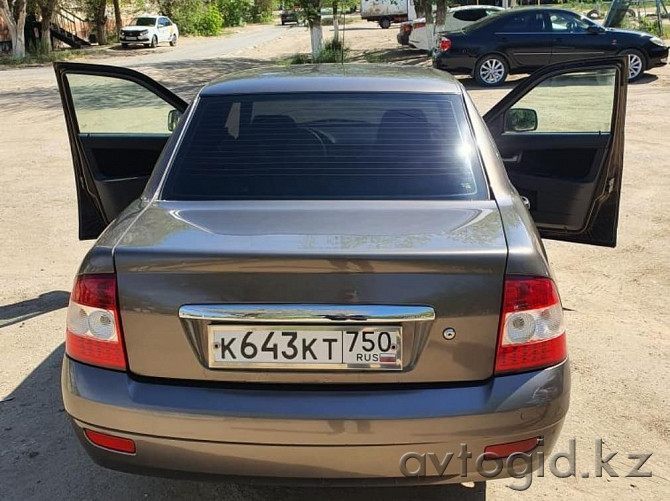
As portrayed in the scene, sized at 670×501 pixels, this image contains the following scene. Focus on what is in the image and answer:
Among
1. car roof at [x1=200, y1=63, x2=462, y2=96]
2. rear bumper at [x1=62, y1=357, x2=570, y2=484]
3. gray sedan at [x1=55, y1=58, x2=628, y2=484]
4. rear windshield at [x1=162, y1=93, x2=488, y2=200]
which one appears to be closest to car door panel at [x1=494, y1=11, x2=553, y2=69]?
car roof at [x1=200, y1=63, x2=462, y2=96]

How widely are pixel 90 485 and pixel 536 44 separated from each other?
617 inches

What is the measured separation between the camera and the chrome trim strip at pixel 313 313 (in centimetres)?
217

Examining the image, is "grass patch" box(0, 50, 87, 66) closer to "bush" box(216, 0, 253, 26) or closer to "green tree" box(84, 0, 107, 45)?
"green tree" box(84, 0, 107, 45)

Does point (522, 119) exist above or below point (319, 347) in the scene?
above

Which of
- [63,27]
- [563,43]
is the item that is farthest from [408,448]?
[63,27]

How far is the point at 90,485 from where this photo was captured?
2945 millimetres

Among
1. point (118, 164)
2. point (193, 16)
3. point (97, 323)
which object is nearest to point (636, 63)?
point (118, 164)

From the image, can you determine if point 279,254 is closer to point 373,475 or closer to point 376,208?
point 376,208

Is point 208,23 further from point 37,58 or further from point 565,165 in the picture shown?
point 565,165

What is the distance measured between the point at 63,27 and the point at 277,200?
1698 inches

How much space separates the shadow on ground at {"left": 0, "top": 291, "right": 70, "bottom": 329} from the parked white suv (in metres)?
34.6

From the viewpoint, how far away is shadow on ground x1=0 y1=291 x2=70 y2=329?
15.6 ft

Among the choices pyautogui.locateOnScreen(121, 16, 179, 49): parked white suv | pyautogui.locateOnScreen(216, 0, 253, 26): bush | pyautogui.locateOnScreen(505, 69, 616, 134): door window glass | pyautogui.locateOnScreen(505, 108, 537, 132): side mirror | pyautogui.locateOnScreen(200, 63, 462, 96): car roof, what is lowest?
pyautogui.locateOnScreen(505, 69, 616, 134): door window glass

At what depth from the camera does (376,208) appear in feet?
8.66
